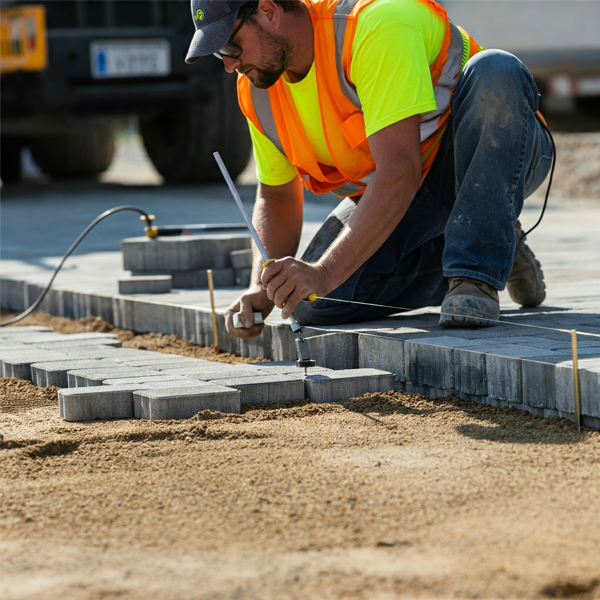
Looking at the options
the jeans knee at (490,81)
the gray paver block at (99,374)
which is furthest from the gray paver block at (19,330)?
the jeans knee at (490,81)

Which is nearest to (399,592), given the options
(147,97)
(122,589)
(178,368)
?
(122,589)

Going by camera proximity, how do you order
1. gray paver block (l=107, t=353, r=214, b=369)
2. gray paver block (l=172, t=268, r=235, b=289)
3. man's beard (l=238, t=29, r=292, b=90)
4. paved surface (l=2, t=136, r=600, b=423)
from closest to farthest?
paved surface (l=2, t=136, r=600, b=423) < man's beard (l=238, t=29, r=292, b=90) < gray paver block (l=107, t=353, r=214, b=369) < gray paver block (l=172, t=268, r=235, b=289)

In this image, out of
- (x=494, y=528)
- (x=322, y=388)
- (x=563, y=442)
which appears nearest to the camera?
(x=494, y=528)

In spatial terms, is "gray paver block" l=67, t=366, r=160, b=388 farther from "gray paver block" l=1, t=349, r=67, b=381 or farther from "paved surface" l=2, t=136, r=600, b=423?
"paved surface" l=2, t=136, r=600, b=423

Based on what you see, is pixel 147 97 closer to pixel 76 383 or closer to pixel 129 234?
pixel 129 234

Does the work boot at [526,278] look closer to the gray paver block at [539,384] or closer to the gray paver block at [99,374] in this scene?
the gray paver block at [539,384]

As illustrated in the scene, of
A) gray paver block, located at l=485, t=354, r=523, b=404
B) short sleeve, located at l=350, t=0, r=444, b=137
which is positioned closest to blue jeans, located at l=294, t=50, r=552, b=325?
short sleeve, located at l=350, t=0, r=444, b=137

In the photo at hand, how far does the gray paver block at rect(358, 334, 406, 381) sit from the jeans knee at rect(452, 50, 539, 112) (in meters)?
0.78

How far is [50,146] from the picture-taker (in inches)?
522

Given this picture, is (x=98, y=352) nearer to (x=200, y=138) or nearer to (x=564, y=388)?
(x=564, y=388)

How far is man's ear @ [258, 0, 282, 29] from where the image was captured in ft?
9.42

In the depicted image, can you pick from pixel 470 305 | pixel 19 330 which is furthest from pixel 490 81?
pixel 19 330

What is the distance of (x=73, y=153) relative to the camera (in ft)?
43.3

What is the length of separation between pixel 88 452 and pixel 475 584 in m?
1.13
